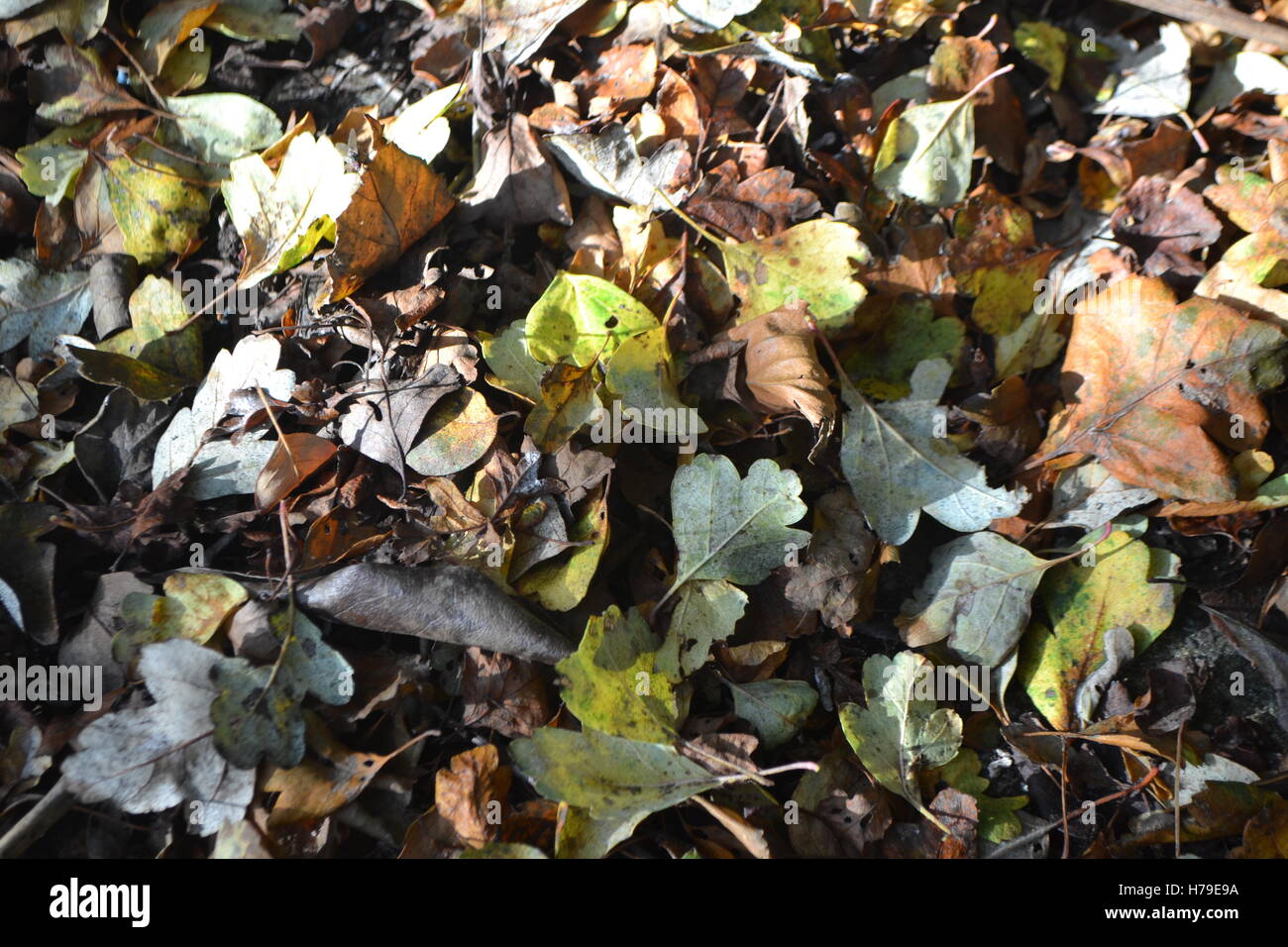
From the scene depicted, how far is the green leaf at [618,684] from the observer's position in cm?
145

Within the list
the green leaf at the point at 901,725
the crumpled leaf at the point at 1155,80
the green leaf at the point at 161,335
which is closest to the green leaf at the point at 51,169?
the green leaf at the point at 161,335

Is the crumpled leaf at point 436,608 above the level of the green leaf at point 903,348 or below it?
below

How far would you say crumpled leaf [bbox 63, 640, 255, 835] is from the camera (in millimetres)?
1380

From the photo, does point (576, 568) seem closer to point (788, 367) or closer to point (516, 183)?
point (788, 367)

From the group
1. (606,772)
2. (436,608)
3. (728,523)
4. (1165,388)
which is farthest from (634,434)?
(1165,388)

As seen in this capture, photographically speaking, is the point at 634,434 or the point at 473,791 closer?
the point at 473,791

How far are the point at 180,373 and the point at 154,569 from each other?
39 centimetres

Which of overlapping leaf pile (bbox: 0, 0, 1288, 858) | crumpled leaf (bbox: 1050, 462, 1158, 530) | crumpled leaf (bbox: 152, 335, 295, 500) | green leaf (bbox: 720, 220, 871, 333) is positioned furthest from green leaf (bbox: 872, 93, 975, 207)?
crumpled leaf (bbox: 152, 335, 295, 500)

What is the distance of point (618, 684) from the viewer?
1477 mm

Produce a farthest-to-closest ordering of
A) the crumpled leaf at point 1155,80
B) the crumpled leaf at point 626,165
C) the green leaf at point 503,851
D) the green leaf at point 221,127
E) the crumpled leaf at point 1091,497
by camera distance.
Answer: the crumpled leaf at point 1155,80, the green leaf at point 221,127, the crumpled leaf at point 626,165, the crumpled leaf at point 1091,497, the green leaf at point 503,851

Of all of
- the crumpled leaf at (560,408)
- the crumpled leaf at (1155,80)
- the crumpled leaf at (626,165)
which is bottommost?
the crumpled leaf at (560,408)

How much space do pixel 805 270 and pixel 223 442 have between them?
1.15 meters

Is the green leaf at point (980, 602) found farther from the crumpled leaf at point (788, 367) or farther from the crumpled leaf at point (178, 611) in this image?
the crumpled leaf at point (178, 611)

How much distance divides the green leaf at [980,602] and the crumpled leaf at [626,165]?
3.00ft
